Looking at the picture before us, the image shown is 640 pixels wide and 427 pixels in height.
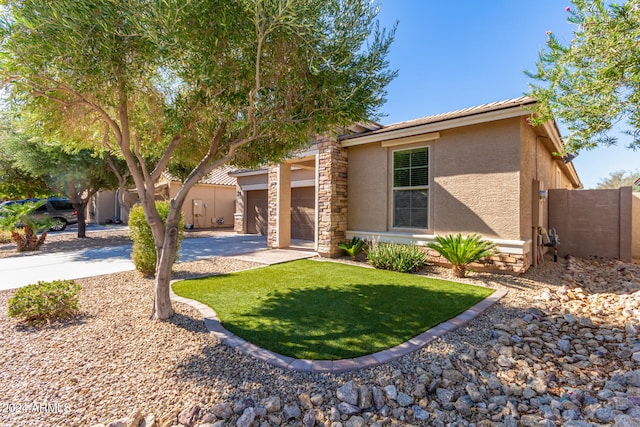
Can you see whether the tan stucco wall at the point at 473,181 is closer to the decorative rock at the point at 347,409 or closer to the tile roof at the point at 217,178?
the decorative rock at the point at 347,409

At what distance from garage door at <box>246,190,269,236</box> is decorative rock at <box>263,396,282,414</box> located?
45.9 ft

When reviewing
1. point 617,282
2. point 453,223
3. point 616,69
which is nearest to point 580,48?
point 616,69

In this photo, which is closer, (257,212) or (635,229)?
(635,229)

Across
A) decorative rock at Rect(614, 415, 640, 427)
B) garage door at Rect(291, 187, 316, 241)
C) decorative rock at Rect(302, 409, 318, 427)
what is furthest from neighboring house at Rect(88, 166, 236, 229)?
decorative rock at Rect(614, 415, 640, 427)

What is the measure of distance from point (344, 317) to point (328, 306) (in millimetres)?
535

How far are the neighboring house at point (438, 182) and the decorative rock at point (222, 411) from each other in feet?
21.9

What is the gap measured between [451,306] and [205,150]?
5.57 metres

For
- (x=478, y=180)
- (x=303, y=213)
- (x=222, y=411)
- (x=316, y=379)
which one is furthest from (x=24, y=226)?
(x=478, y=180)

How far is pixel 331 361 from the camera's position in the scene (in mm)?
3160

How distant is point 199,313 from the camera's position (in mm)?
4539

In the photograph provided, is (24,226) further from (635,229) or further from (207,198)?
(635,229)

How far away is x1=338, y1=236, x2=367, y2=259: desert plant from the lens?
897cm

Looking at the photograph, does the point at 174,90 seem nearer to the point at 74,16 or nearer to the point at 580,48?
the point at 74,16

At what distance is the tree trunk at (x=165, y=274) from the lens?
165 inches
